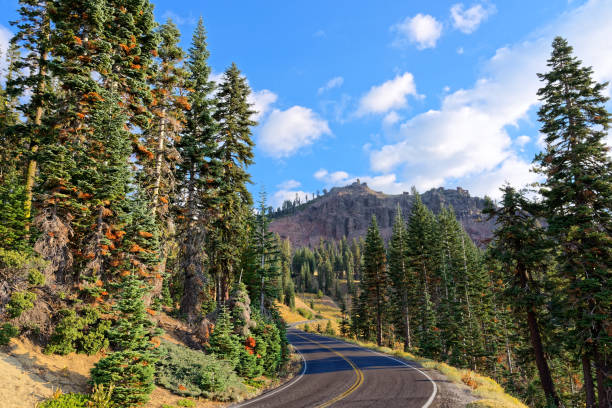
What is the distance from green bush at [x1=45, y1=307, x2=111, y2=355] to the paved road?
7.37 m

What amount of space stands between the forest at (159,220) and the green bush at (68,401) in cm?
9

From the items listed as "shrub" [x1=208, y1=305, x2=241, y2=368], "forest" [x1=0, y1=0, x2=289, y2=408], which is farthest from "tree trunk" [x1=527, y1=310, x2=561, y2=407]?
"shrub" [x1=208, y1=305, x2=241, y2=368]

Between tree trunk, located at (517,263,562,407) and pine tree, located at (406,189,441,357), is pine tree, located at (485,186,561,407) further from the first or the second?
pine tree, located at (406,189,441,357)

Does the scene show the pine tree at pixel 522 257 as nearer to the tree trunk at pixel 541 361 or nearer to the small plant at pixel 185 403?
the tree trunk at pixel 541 361

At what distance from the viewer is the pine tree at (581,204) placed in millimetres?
15859

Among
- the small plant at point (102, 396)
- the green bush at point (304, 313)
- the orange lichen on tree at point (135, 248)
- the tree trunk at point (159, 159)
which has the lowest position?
the green bush at point (304, 313)

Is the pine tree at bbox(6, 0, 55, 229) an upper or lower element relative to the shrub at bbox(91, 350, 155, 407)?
upper

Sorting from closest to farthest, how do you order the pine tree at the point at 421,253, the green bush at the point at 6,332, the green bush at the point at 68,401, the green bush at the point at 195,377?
the green bush at the point at 68,401 → the green bush at the point at 6,332 → the green bush at the point at 195,377 → the pine tree at the point at 421,253

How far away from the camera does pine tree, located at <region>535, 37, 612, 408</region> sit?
624 inches

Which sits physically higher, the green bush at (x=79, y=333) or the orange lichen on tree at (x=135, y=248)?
the orange lichen on tree at (x=135, y=248)

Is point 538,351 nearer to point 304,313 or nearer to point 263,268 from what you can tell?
point 263,268

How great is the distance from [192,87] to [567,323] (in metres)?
29.1

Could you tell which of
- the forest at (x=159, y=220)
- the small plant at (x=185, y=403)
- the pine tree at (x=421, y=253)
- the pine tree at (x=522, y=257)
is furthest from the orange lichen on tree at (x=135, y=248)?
the pine tree at (x=421, y=253)

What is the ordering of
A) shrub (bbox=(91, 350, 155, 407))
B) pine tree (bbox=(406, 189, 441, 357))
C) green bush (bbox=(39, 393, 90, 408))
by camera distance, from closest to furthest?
green bush (bbox=(39, 393, 90, 408)) → shrub (bbox=(91, 350, 155, 407)) → pine tree (bbox=(406, 189, 441, 357))
